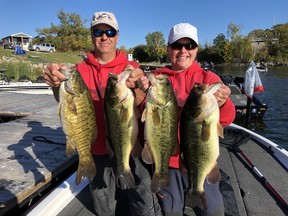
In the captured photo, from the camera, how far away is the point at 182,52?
3.22m

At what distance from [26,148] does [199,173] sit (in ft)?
14.7

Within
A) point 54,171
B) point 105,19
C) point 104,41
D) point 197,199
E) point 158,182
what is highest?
point 105,19

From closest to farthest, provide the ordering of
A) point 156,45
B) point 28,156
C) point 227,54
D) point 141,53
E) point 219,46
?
1. point 28,156
2. point 227,54
3. point 219,46
4. point 156,45
5. point 141,53

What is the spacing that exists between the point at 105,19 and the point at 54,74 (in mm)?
930

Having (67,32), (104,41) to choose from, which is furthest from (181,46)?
(67,32)

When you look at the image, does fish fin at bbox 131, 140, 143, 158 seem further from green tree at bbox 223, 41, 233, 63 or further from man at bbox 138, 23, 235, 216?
green tree at bbox 223, 41, 233, 63

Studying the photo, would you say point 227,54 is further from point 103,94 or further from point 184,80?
point 103,94

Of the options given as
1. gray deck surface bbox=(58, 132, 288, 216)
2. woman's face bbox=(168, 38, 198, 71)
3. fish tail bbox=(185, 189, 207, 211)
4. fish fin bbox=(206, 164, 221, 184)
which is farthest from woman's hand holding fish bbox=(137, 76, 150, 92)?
gray deck surface bbox=(58, 132, 288, 216)

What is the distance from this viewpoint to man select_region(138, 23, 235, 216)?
3.13 m

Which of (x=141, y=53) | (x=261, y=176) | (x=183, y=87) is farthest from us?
(x=141, y=53)

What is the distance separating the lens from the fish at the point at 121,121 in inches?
105

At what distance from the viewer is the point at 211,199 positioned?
3.14m

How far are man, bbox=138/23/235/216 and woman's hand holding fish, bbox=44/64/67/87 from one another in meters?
1.17

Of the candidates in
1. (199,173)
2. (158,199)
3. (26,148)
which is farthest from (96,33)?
(26,148)
